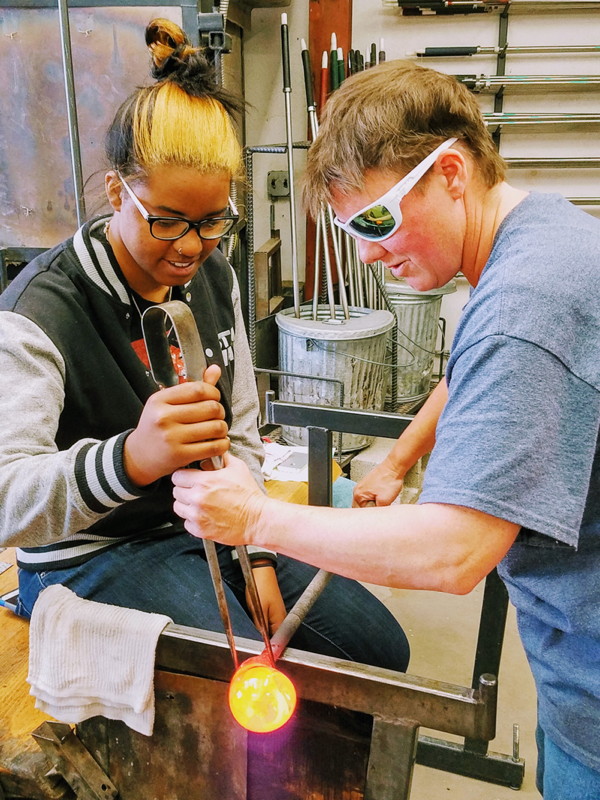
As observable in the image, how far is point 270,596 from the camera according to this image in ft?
4.37

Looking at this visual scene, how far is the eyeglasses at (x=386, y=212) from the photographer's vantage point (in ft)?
2.84

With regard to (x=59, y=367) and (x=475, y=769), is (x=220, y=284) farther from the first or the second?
(x=475, y=769)

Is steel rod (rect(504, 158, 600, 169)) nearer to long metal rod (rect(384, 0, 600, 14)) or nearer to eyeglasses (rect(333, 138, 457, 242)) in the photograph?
long metal rod (rect(384, 0, 600, 14))

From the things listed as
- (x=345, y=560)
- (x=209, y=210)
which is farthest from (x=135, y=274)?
(x=345, y=560)

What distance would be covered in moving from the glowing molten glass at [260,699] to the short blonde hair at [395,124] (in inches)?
26.0

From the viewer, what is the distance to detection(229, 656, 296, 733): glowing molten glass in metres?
0.87

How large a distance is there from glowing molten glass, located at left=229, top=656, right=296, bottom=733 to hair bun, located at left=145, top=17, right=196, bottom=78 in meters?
0.99

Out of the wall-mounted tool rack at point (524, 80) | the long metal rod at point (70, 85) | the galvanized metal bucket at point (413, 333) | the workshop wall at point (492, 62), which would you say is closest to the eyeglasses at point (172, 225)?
the long metal rod at point (70, 85)

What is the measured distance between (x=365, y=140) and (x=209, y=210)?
0.40 m

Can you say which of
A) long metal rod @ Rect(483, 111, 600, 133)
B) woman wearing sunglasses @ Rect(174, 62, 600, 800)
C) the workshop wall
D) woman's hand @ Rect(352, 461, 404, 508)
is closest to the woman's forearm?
woman's hand @ Rect(352, 461, 404, 508)

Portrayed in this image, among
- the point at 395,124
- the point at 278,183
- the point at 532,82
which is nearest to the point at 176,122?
the point at 395,124

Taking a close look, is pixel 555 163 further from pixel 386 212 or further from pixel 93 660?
pixel 93 660

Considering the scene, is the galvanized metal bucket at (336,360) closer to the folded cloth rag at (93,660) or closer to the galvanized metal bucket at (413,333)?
the galvanized metal bucket at (413,333)

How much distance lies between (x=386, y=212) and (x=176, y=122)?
1.49 ft
